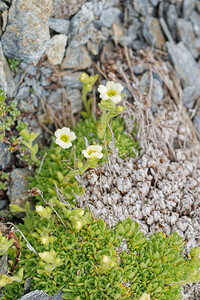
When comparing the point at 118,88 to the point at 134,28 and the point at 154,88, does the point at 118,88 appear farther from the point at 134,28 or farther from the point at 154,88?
the point at 134,28

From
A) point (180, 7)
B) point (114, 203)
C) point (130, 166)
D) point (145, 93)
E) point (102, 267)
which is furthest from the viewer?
point (180, 7)

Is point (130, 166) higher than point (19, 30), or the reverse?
point (19, 30)

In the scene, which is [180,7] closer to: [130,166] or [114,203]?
[130,166]

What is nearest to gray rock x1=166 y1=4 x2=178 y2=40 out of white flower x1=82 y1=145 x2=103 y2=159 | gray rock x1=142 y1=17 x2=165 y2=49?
gray rock x1=142 y1=17 x2=165 y2=49

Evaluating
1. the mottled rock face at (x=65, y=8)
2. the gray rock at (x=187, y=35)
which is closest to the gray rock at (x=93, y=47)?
the mottled rock face at (x=65, y=8)

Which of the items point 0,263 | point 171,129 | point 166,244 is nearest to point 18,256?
point 0,263

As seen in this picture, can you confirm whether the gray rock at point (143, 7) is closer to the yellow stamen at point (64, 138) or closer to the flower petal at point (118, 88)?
the flower petal at point (118, 88)
